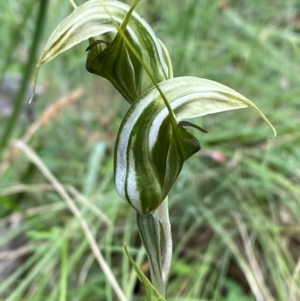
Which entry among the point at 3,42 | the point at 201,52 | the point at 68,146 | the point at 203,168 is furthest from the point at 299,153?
the point at 3,42

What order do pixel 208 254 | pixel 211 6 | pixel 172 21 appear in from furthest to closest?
pixel 172 21 → pixel 211 6 → pixel 208 254

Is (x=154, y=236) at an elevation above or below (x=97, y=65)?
below

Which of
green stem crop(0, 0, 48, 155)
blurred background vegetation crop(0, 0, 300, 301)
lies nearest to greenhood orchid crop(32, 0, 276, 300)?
blurred background vegetation crop(0, 0, 300, 301)

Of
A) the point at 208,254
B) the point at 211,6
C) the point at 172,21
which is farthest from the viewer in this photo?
the point at 172,21

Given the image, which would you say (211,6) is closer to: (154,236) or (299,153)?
(299,153)

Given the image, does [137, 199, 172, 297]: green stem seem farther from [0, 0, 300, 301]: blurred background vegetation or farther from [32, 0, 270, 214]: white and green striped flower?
[0, 0, 300, 301]: blurred background vegetation

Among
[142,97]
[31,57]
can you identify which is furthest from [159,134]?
[31,57]

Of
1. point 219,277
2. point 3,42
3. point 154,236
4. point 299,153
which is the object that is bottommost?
point 219,277

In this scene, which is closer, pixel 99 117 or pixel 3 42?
pixel 99 117
